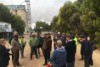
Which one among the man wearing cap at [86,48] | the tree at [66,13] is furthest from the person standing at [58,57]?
the tree at [66,13]

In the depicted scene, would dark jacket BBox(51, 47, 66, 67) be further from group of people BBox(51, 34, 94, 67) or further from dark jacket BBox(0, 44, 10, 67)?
dark jacket BBox(0, 44, 10, 67)

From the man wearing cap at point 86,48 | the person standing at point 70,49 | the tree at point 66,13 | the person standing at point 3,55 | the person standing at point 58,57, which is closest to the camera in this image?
the person standing at point 58,57

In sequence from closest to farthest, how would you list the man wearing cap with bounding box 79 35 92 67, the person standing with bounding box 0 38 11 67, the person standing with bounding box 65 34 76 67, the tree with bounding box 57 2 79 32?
the person standing with bounding box 0 38 11 67
the person standing with bounding box 65 34 76 67
the man wearing cap with bounding box 79 35 92 67
the tree with bounding box 57 2 79 32

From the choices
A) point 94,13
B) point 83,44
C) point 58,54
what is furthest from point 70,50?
point 94,13

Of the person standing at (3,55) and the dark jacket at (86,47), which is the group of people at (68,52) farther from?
the person standing at (3,55)

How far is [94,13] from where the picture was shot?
37531 mm

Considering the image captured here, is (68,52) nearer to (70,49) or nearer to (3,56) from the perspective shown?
(70,49)

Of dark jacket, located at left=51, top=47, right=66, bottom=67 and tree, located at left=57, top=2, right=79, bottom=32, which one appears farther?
tree, located at left=57, top=2, right=79, bottom=32

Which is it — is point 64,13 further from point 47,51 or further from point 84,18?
point 47,51

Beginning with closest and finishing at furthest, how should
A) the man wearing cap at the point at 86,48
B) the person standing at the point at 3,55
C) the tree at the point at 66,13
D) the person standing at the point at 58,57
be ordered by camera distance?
the person standing at the point at 58,57 < the person standing at the point at 3,55 < the man wearing cap at the point at 86,48 < the tree at the point at 66,13

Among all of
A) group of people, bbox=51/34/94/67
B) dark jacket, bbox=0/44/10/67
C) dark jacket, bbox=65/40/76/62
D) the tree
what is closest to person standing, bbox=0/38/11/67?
dark jacket, bbox=0/44/10/67

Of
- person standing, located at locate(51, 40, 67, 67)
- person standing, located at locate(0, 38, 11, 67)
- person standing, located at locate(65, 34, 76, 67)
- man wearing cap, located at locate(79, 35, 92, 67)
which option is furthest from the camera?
man wearing cap, located at locate(79, 35, 92, 67)

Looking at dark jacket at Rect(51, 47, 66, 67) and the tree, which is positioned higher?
the tree

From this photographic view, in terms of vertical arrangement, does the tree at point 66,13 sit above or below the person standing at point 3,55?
above
